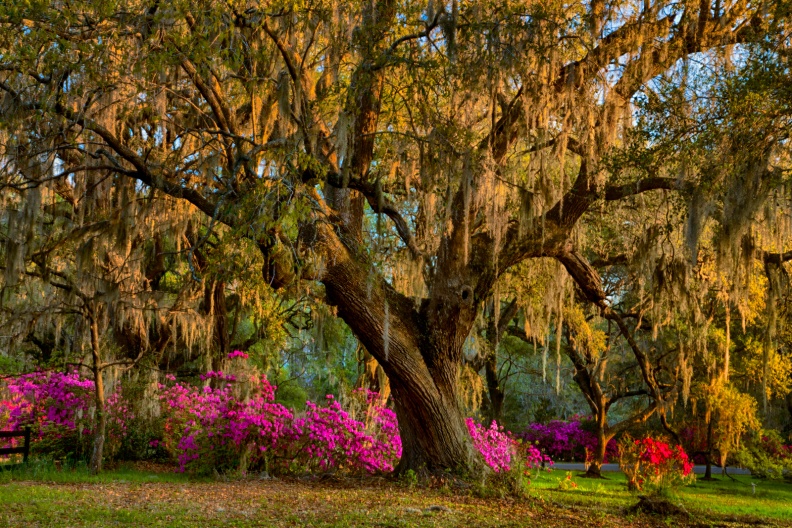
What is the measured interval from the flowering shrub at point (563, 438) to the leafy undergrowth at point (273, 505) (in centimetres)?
1050

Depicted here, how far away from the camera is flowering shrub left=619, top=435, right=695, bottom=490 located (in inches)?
333

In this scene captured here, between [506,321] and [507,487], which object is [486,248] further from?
[506,321]

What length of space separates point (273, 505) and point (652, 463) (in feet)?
17.1

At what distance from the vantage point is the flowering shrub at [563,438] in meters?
18.7

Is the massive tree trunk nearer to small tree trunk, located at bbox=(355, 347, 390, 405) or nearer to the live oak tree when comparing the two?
the live oak tree

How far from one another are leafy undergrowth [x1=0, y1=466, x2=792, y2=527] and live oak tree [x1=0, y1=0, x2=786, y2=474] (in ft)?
3.17

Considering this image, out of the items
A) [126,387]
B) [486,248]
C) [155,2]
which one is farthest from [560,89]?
[126,387]

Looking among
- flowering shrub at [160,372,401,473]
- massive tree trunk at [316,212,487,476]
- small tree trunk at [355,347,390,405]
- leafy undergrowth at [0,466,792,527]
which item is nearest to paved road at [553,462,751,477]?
small tree trunk at [355,347,390,405]

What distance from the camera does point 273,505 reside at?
6.15 meters

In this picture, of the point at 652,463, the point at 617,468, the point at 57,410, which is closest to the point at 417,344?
the point at 652,463

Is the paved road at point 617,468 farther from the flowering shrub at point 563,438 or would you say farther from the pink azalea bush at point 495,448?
the pink azalea bush at point 495,448

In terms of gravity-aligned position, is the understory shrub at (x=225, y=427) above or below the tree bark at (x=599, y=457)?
above

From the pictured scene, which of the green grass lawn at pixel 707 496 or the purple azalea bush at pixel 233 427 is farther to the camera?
the purple azalea bush at pixel 233 427

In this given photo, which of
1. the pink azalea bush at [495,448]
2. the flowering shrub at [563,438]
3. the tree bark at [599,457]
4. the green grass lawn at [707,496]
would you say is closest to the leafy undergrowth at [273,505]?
the green grass lawn at [707,496]
